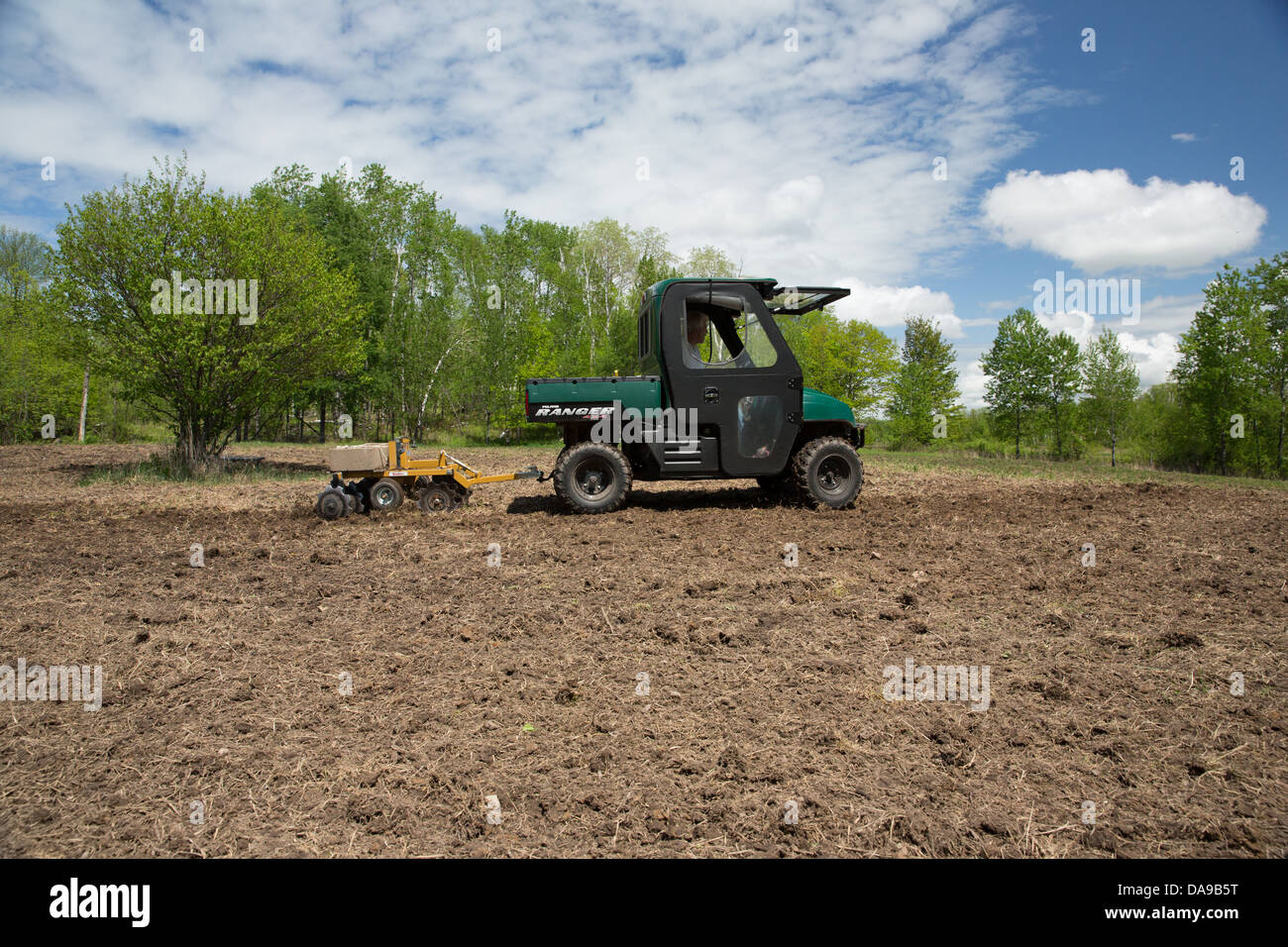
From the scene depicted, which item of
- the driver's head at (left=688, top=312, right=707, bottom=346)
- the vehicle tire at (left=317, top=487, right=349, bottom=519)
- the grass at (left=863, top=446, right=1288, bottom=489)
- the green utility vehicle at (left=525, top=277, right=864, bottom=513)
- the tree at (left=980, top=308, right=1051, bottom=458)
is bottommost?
the vehicle tire at (left=317, top=487, right=349, bottom=519)

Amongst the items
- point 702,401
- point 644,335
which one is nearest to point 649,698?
point 702,401

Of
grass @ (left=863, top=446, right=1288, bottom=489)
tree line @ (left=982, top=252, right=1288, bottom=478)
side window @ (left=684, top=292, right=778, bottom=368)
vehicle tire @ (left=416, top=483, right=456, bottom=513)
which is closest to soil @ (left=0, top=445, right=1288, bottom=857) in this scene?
vehicle tire @ (left=416, top=483, right=456, bottom=513)

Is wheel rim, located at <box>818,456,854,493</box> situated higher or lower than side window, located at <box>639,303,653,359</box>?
lower

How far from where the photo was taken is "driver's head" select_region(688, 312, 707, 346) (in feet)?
29.9

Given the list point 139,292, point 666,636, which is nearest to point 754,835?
point 666,636

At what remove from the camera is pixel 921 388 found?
132 feet

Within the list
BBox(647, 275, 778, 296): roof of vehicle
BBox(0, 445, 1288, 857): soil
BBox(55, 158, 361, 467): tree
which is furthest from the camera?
BBox(55, 158, 361, 467): tree

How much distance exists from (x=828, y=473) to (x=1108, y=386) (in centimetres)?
3453

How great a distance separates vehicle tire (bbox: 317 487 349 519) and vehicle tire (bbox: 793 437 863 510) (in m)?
6.22

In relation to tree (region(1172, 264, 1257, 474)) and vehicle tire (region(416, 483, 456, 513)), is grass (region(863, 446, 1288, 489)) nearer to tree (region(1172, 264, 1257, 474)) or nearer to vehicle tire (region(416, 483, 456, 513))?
vehicle tire (region(416, 483, 456, 513))

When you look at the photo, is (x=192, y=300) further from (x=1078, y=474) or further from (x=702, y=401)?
(x=1078, y=474)

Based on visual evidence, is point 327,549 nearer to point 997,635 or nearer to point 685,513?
point 685,513

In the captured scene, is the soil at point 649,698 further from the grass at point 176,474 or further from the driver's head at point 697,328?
the grass at point 176,474

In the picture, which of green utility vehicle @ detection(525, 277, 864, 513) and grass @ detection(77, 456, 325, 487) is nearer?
green utility vehicle @ detection(525, 277, 864, 513)
